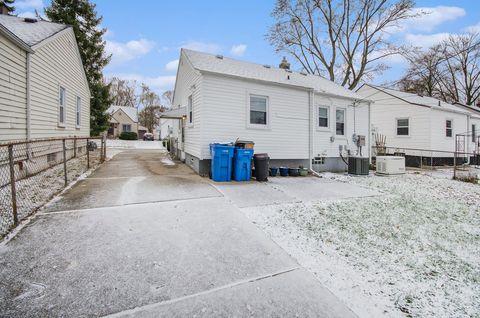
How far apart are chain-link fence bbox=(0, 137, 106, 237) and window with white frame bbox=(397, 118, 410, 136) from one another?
1808 cm

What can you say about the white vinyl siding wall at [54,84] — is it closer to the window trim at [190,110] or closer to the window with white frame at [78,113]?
the window with white frame at [78,113]

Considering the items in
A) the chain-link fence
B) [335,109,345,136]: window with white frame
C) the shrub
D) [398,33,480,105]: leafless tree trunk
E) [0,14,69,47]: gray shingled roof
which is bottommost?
the chain-link fence

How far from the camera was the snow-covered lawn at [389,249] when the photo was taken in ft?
7.70

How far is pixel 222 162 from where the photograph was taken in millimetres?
7324

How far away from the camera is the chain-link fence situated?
147 inches

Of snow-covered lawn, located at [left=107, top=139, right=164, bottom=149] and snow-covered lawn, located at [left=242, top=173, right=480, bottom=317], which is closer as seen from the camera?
snow-covered lawn, located at [left=242, top=173, right=480, bottom=317]

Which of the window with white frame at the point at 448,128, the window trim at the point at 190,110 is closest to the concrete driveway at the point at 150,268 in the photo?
the window trim at the point at 190,110

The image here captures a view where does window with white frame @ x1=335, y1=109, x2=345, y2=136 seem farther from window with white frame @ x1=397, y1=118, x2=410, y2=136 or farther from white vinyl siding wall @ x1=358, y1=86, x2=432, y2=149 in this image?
window with white frame @ x1=397, y1=118, x2=410, y2=136

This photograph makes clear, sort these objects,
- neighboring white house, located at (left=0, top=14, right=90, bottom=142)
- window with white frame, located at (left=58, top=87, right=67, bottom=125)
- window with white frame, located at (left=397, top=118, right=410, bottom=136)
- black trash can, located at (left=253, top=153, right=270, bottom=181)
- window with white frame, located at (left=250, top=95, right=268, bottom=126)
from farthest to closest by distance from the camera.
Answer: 1. window with white frame, located at (left=397, top=118, right=410, bottom=136)
2. window with white frame, located at (left=58, top=87, right=67, bottom=125)
3. window with white frame, located at (left=250, top=95, right=268, bottom=126)
4. black trash can, located at (left=253, top=153, right=270, bottom=181)
5. neighboring white house, located at (left=0, top=14, right=90, bottom=142)

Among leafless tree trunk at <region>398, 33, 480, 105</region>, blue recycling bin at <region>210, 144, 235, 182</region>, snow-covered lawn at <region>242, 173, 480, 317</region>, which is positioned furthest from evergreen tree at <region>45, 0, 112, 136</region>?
leafless tree trunk at <region>398, 33, 480, 105</region>

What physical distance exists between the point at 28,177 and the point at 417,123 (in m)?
19.4

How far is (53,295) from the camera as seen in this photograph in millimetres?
2170

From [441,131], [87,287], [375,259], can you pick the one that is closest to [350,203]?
[375,259]

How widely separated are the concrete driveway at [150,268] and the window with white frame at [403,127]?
15.9 metres
